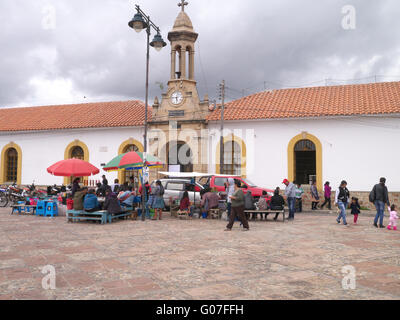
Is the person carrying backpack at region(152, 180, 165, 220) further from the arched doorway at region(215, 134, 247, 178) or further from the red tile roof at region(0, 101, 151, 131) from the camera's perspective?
the red tile roof at region(0, 101, 151, 131)

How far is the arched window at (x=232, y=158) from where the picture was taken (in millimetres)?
19531

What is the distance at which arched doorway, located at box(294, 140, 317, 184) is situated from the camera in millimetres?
18516

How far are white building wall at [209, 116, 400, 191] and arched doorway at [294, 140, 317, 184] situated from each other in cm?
55

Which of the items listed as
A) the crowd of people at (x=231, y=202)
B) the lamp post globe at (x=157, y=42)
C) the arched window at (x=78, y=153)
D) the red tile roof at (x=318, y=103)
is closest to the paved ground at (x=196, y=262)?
the crowd of people at (x=231, y=202)

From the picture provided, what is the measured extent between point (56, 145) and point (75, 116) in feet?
7.69

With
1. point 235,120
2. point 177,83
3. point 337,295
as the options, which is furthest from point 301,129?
point 337,295

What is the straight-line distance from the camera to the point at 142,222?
40.3ft

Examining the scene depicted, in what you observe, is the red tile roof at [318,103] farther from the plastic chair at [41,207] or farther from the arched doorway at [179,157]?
the plastic chair at [41,207]

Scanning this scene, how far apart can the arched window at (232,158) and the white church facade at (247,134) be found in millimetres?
56

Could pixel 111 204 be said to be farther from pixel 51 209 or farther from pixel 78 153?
pixel 78 153

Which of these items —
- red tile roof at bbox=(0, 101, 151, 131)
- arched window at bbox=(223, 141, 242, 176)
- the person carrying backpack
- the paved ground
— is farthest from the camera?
red tile roof at bbox=(0, 101, 151, 131)

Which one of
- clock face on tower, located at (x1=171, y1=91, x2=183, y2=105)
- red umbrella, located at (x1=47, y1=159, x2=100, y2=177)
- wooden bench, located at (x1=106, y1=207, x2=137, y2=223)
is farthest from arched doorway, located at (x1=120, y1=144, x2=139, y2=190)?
wooden bench, located at (x1=106, y1=207, x2=137, y2=223)

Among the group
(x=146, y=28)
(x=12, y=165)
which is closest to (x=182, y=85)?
(x=146, y=28)

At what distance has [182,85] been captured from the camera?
20109 mm
